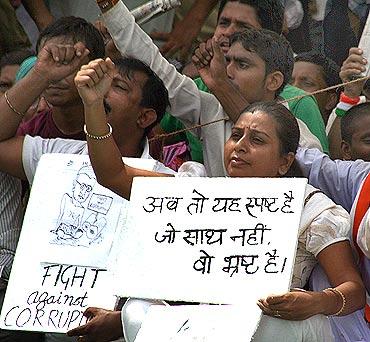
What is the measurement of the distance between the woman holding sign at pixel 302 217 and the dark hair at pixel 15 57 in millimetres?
1833

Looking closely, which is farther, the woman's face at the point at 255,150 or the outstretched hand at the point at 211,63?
the outstretched hand at the point at 211,63

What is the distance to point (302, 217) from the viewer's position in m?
4.61

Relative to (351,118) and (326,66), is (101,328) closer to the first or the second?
(351,118)

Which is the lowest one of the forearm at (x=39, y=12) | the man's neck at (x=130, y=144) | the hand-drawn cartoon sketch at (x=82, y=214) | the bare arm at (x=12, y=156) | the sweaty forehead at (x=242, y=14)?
the hand-drawn cartoon sketch at (x=82, y=214)

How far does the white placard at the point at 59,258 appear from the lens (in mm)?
4992

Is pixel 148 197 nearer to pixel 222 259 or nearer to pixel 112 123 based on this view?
pixel 222 259

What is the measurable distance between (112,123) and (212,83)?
1.40ft

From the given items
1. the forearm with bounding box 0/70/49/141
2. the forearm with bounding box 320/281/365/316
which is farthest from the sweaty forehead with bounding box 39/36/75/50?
the forearm with bounding box 320/281/365/316

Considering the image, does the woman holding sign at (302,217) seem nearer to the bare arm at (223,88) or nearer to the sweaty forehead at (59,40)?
the bare arm at (223,88)

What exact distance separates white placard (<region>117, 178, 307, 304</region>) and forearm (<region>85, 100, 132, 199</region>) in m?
0.16

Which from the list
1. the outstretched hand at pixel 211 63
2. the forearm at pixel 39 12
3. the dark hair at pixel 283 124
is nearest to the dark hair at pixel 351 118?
the outstretched hand at pixel 211 63

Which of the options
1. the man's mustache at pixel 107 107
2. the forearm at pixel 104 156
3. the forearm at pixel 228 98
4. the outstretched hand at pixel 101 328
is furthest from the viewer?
the man's mustache at pixel 107 107

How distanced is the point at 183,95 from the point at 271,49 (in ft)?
1.30

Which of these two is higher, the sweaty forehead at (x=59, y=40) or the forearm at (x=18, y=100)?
the sweaty forehead at (x=59, y=40)
